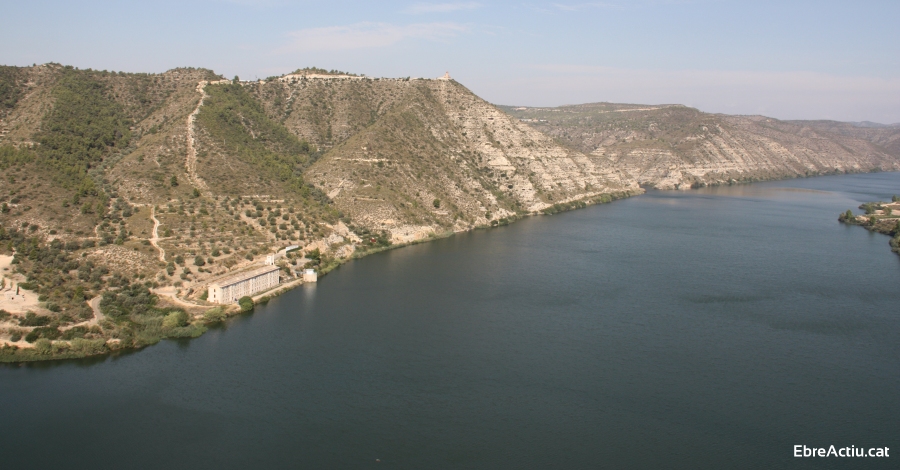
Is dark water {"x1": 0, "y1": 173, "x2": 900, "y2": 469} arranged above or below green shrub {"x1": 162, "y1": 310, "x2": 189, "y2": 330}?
below

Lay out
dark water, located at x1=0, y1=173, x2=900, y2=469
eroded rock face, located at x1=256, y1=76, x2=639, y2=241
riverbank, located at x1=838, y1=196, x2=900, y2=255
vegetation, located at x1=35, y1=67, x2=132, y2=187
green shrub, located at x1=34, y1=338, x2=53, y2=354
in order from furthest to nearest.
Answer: riverbank, located at x1=838, y1=196, x2=900, y2=255 → eroded rock face, located at x1=256, y1=76, x2=639, y2=241 → vegetation, located at x1=35, y1=67, x2=132, y2=187 → green shrub, located at x1=34, y1=338, x2=53, y2=354 → dark water, located at x1=0, y1=173, x2=900, y2=469

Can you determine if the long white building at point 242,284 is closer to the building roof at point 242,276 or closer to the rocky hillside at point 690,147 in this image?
the building roof at point 242,276

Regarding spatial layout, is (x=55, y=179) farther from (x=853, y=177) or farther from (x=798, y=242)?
(x=853, y=177)

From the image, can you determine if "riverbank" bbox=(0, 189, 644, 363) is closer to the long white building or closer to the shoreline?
the shoreline

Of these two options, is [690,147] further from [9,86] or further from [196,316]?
[196,316]

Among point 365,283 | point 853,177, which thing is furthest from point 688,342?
point 853,177

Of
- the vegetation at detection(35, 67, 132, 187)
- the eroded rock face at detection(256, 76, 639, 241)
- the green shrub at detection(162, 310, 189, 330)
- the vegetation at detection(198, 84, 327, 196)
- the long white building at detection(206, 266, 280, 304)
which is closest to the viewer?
the green shrub at detection(162, 310, 189, 330)

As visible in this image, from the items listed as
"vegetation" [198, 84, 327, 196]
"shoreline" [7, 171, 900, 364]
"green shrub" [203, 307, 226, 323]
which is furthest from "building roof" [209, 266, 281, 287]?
"vegetation" [198, 84, 327, 196]

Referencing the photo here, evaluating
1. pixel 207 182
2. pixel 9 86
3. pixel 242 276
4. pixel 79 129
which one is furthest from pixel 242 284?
pixel 9 86
